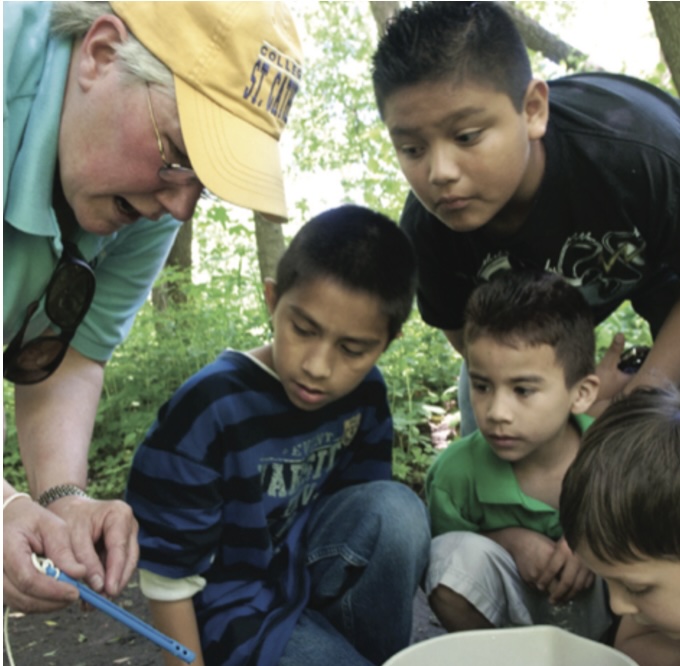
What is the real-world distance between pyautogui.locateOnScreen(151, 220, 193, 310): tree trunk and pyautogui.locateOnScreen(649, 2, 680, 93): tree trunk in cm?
399

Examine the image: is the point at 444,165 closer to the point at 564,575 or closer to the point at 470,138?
the point at 470,138

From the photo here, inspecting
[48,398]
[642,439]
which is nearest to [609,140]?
[642,439]

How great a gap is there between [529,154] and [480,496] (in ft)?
2.66

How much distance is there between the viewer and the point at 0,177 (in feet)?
4.69

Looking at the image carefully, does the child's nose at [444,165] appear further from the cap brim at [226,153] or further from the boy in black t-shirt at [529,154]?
the cap brim at [226,153]

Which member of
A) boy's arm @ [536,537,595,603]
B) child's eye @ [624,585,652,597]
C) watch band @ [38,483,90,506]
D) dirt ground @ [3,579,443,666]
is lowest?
dirt ground @ [3,579,443,666]

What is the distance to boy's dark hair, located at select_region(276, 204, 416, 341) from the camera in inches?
74.1

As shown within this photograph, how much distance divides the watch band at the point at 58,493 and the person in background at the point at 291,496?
0.15 m

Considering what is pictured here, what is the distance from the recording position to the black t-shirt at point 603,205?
74.7 inches

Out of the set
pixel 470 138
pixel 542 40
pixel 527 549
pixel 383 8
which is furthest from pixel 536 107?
pixel 542 40

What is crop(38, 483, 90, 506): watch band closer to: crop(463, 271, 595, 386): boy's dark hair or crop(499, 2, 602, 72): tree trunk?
Answer: crop(463, 271, 595, 386): boy's dark hair

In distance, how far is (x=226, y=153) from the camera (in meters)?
1.49

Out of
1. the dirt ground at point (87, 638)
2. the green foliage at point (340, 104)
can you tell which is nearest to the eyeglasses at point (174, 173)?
the dirt ground at point (87, 638)

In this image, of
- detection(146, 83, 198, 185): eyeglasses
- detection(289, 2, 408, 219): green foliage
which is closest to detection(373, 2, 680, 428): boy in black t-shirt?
detection(146, 83, 198, 185): eyeglasses
